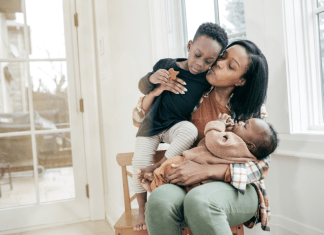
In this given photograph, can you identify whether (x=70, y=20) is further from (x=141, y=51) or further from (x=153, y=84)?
(x=153, y=84)

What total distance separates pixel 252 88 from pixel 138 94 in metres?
0.94

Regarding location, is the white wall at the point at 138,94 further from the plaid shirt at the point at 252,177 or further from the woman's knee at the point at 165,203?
the woman's knee at the point at 165,203

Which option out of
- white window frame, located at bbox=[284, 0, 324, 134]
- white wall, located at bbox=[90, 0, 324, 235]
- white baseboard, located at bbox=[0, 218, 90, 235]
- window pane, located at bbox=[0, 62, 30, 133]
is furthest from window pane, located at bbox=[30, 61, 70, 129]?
white window frame, located at bbox=[284, 0, 324, 134]

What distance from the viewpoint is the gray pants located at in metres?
0.95

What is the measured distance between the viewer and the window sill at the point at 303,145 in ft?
3.07

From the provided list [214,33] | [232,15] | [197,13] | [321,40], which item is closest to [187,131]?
[214,33]

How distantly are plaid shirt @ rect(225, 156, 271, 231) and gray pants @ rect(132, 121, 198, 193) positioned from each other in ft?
0.64

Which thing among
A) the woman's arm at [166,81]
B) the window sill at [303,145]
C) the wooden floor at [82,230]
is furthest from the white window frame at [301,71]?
the wooden floor at [82,230]

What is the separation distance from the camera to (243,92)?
97cm

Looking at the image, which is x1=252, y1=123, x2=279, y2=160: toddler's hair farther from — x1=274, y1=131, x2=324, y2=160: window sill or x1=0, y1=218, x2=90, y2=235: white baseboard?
x1=0, y1=218, x2=90, y2=235: white baseboard

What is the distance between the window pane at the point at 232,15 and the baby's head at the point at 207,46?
0.51m

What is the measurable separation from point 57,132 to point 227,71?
1.72m

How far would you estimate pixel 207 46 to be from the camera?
0.92m

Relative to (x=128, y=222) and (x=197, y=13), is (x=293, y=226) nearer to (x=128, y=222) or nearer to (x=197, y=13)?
(x=128, y=222)
